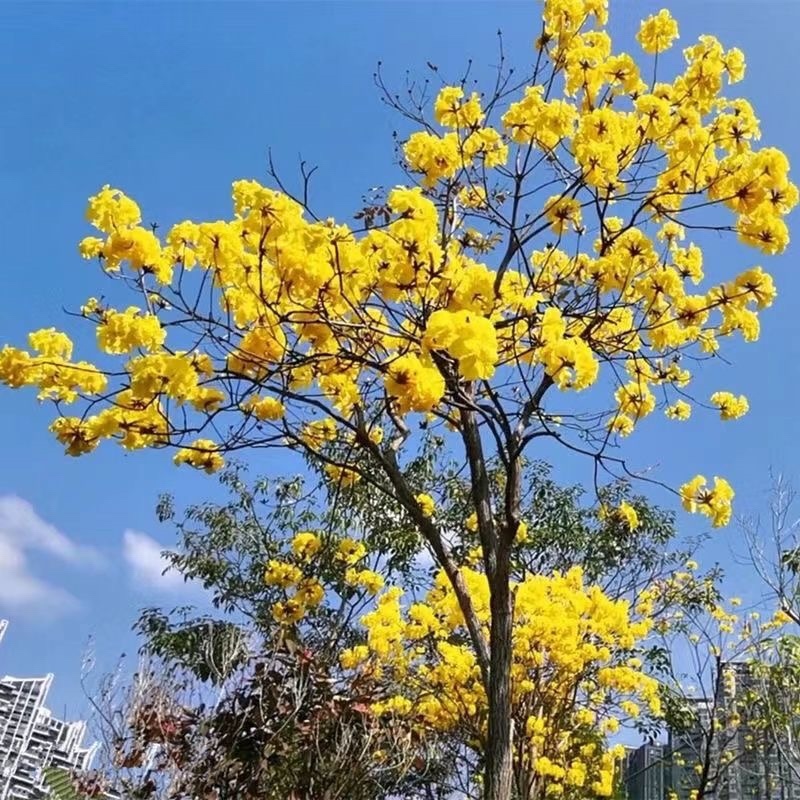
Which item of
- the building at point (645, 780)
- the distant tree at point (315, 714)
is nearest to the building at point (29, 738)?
the distant tree at point (315, 714)

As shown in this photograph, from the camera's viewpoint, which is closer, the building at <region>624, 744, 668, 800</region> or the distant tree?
the distant tree

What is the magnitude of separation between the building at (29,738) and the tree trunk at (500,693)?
16.0 ft

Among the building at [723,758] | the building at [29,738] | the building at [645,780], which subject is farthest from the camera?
the building at [645,780]

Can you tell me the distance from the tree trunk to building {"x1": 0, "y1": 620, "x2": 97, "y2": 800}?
4.87 meters

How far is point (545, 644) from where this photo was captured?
459cm

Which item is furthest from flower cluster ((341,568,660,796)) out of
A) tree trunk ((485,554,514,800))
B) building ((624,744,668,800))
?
building ((624,744,668,800))

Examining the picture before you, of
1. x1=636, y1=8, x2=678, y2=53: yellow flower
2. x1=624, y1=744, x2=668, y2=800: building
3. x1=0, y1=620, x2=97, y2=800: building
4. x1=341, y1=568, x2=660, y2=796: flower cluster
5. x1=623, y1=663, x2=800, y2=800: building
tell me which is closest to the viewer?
x1=636, y1=8, x2=678, y2=53: yellow flower

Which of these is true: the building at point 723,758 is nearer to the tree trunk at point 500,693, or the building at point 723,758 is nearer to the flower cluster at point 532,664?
the flower cluster at point 532,664

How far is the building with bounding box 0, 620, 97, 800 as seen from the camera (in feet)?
21.0

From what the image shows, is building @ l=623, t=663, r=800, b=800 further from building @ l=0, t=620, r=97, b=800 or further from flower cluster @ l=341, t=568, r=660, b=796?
building @ l=0, t=620, r=97, b=800

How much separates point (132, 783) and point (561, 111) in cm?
428

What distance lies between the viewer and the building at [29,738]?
639 cm

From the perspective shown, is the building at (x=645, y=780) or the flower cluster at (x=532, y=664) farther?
the building at (x=645, y=780)

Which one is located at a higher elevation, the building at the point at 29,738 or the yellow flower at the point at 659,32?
the yellow flower at the point at 659,32
